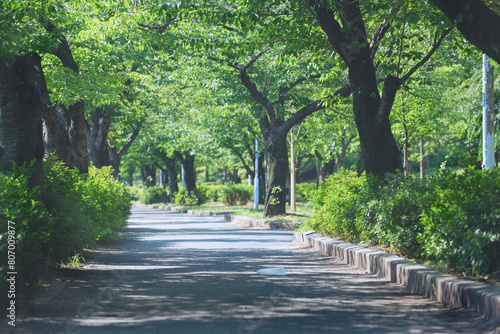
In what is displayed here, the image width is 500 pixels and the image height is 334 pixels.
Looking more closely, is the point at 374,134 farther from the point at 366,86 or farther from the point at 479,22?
the point at 479,22

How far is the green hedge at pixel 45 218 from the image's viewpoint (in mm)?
6504

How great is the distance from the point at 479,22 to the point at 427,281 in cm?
338

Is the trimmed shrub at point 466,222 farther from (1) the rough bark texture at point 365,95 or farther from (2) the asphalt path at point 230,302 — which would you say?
(1) the rough bark texture at point 365,95

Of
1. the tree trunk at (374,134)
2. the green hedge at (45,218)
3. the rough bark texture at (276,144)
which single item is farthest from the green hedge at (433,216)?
the rough bark texture at (276,144)

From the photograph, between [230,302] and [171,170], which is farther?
[171,170]

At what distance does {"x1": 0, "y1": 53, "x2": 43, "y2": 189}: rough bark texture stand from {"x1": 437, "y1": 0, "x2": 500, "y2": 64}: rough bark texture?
19.2ft

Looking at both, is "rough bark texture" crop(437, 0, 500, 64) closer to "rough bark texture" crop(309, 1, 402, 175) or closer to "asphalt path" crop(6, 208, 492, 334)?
"asphalt path" crop(6, 208, 492, 334)

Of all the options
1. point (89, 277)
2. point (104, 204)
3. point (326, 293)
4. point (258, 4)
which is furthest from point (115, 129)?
point (326, 293)

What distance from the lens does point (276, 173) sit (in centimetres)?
2497

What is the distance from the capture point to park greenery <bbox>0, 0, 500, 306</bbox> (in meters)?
7.92

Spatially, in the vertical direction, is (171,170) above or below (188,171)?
above

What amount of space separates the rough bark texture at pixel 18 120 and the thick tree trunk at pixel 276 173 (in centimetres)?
A: 1605

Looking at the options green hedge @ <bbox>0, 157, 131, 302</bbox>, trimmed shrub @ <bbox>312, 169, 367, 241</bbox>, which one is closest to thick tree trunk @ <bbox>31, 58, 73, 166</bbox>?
green hedge @ <bbox>0, 157, 131, 302</bbox>

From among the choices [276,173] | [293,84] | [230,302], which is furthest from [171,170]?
[230,302]
